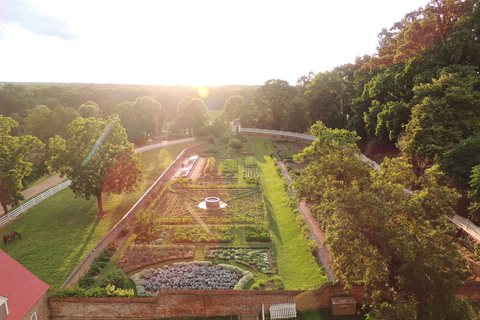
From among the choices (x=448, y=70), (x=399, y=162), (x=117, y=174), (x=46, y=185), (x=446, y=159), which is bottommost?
(x=46, y=185)

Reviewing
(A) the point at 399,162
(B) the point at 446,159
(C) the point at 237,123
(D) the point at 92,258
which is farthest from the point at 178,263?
(C) the point at 237,123

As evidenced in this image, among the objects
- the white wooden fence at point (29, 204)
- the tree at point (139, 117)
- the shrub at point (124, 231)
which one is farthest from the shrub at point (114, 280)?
the tree at point (139, 117)

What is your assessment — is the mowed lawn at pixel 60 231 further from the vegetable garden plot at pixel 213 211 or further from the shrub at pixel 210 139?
the shrub at pixel 210 139

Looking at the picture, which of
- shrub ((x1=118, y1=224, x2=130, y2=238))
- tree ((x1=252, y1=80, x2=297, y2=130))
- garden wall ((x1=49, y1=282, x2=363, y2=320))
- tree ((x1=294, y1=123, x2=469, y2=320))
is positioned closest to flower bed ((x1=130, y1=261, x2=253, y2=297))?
garden wall ((x1=49, y1=282, x2=363, y2=320))

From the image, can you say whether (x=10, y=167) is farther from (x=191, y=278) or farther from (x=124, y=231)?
(x=191, y=278)

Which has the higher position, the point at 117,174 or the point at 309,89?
the point at 309,89

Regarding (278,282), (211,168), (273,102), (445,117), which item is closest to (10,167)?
(211,168)

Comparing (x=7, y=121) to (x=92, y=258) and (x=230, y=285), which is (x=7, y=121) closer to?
(x=92, y=258)
